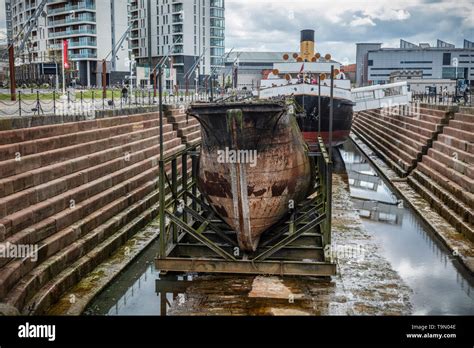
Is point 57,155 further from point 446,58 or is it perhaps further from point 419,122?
point 446,58

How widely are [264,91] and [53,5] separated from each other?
153 feet

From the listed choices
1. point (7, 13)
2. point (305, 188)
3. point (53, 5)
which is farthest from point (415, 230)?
point (7, 13)

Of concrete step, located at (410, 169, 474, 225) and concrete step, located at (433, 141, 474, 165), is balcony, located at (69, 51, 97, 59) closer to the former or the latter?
concrete step, located at (433, 141, 474, 165)

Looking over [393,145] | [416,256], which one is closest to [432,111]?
[393,145]

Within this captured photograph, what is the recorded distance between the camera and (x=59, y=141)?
13.5m

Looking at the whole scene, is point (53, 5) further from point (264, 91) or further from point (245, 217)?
point (245, 217)

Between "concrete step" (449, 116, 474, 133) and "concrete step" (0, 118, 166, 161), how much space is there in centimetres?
1267

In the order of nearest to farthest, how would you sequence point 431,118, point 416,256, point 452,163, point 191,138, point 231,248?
1. point 231,248
2. point 416,256
3. point 452,163
4. point 431,118
5. point 191,138

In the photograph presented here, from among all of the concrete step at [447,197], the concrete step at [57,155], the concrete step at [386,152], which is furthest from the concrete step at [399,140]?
the concrete step at [57,155]

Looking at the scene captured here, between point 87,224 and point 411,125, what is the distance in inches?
825

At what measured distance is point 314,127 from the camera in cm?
2738

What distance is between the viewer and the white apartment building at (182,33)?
241ft

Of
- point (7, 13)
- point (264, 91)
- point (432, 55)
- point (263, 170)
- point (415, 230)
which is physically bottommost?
point (415, 230)

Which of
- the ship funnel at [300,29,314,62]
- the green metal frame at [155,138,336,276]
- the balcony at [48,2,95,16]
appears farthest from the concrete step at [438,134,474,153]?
the balcony at [48,2,95,16]
